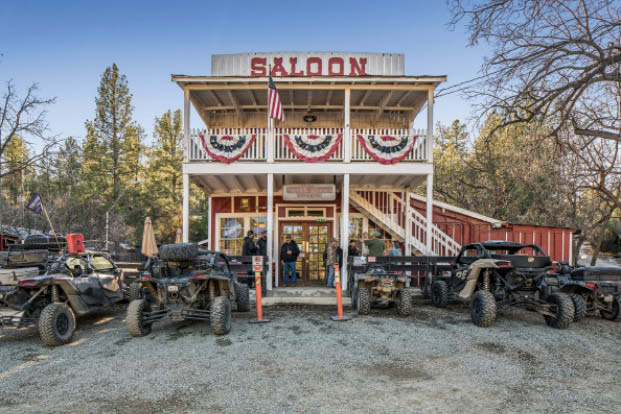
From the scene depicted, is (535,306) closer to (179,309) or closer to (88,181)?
(179,309)

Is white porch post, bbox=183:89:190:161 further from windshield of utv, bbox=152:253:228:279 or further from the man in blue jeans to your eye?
windshield of utv, bbox=152:253:228:279

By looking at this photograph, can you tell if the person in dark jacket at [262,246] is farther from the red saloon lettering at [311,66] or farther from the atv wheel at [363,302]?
the red saloon lettering at [311,66]

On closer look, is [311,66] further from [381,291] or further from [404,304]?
[404,304]

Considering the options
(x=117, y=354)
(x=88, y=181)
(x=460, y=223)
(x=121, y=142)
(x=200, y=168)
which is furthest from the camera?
(x=121, y=142)

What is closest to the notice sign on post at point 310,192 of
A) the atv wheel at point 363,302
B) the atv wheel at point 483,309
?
the atv wheel at point 363,302

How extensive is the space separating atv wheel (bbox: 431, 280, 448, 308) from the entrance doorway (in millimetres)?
5107

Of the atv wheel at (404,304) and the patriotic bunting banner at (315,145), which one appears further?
the patriotic bunting banner at (315,145)

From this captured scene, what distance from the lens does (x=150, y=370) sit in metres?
5.28

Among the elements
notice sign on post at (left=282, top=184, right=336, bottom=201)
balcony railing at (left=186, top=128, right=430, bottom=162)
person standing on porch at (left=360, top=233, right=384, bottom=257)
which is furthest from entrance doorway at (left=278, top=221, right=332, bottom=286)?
balcony railing at (left=186, top=128, right=430, bottom=162)

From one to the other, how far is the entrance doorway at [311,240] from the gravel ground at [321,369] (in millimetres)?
6528

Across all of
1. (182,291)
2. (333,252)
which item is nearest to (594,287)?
(333,252)

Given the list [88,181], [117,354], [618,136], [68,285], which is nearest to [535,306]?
[618,136]

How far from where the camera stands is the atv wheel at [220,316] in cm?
694

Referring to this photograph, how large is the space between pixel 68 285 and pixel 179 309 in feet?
6.89
